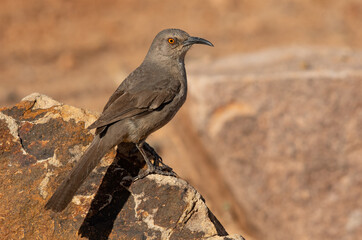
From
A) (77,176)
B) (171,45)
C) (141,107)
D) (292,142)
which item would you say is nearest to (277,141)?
(292,142)

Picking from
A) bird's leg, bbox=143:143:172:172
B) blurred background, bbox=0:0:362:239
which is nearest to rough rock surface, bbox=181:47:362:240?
blurred background, bbox=0:0:362:239

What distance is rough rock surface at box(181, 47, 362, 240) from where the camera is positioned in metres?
7.04

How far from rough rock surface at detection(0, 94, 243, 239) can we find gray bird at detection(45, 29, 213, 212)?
202 millimetres

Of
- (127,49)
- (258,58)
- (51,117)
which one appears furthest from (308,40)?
(51,117)

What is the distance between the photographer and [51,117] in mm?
4785

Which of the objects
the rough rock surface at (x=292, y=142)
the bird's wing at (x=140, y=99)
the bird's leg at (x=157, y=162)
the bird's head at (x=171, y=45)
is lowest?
the bird's leg at (x=157, y=162)

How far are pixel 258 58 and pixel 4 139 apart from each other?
5.57m

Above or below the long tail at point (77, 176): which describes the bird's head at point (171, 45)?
above

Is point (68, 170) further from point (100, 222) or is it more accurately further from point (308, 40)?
point (308, 40)

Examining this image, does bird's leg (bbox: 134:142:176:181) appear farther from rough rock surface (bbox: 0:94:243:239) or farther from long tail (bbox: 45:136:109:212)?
long tail (bbox: 45:136:109:212)

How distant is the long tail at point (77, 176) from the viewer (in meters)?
3.99

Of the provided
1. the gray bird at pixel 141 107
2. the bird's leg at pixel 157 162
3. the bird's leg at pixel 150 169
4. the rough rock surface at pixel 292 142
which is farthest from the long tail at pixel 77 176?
the rough rock surface at pixel 292 142

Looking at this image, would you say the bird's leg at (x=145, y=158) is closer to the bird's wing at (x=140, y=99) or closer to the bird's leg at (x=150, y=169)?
the bird's leg at (x=150, y=169)

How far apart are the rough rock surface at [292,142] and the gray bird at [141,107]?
180 cm
